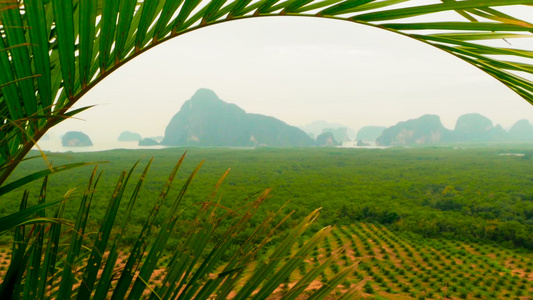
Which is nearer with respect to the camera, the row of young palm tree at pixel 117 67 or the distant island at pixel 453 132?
the row of young palm tree at pixel 117 67

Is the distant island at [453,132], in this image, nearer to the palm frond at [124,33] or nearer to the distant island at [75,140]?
the distant island at [75,140]

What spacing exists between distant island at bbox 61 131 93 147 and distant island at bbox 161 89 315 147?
67.8ft

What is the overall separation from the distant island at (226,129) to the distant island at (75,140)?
20670mm

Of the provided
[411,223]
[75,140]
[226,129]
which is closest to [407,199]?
[411,223]

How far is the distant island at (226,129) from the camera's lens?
95.5 meters

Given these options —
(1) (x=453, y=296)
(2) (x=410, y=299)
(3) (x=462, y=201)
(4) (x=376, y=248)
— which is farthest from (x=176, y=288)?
(3) (x=462, y=201)

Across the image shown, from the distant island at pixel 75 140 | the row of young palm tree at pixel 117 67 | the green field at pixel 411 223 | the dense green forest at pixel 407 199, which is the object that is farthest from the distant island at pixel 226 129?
the row of young palm tree at pixel 117 67

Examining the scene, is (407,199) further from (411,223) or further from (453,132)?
(453,132)

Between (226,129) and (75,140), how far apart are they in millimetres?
41465

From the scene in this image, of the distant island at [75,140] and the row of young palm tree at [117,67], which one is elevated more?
the distant island at [75,140]

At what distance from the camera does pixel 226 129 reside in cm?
9738

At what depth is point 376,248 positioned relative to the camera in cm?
1273

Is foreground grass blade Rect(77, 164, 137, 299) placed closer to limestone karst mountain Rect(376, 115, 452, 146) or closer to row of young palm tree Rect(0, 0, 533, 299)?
row of young palm tree Rect(0, 0, 533, 299)

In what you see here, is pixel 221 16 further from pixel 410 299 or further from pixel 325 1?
pixel 410 299
